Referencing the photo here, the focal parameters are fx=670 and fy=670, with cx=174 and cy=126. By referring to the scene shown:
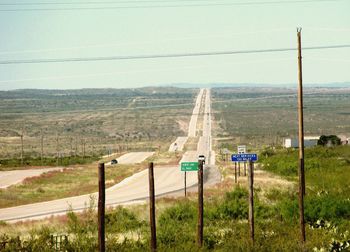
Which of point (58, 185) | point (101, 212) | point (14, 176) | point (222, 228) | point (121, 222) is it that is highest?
point (101, 212)

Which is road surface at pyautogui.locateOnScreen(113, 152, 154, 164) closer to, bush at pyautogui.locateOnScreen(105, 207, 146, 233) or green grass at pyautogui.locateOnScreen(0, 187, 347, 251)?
bush at pyautogui.locateOnScreen(105, 207, 146, 233)

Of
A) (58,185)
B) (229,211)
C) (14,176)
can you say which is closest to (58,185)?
(58,185)

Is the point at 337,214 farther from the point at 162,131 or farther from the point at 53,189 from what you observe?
the point at 162,131

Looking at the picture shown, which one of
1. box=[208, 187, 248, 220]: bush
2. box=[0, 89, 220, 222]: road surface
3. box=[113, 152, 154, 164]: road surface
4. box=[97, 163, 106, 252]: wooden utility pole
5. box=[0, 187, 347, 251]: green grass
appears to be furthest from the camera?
box=[113, 152, 154, 164]: road surface

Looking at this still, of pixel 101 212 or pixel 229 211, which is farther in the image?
pixel 229 211

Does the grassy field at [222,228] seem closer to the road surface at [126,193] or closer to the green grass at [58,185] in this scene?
the road surface at [126,193]

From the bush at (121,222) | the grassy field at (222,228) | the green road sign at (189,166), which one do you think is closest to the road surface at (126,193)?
the bush at (121,222)

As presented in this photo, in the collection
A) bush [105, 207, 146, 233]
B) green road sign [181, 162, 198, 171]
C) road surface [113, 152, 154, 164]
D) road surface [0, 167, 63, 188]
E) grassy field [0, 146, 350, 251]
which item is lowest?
road surface [113, 152, 154, 164]

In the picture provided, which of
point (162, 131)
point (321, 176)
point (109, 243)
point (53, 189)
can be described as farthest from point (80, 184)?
point (162, 131)

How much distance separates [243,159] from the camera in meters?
28.7

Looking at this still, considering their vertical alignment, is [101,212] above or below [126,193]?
above

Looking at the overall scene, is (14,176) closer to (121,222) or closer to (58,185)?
(58,185)

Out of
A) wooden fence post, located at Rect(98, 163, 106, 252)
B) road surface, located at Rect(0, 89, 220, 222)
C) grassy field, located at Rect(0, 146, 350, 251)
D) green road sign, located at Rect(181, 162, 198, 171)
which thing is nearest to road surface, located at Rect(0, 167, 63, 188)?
road surface, located at Rect(0, 89, 220, 222)

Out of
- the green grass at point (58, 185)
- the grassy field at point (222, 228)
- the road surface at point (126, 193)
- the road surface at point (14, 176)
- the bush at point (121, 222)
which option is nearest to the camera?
the grassy field at point (222, 228)
